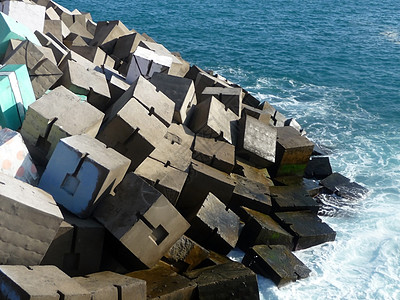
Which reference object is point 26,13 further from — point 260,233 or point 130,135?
point 260,233

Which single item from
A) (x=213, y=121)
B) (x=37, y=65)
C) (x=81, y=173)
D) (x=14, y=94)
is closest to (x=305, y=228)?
(x=213, y=121)

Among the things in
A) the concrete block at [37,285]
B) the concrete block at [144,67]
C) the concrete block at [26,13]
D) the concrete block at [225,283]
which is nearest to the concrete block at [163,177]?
the concrete block at [225,283]

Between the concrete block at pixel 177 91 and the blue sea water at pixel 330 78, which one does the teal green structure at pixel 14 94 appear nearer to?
the concrete block at pixel 177 91

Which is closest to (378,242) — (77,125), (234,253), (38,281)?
(234,253)

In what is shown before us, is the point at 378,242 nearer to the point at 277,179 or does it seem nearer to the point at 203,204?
the point at 277,179

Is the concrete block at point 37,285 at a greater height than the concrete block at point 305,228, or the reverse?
the concrete block at point 37,285

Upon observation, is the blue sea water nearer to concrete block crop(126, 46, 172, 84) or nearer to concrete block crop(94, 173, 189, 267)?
concrete block crop(94, 173, 189, 267)

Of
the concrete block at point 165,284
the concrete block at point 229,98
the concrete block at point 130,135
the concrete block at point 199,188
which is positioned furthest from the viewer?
the concrete block at point 229,98
